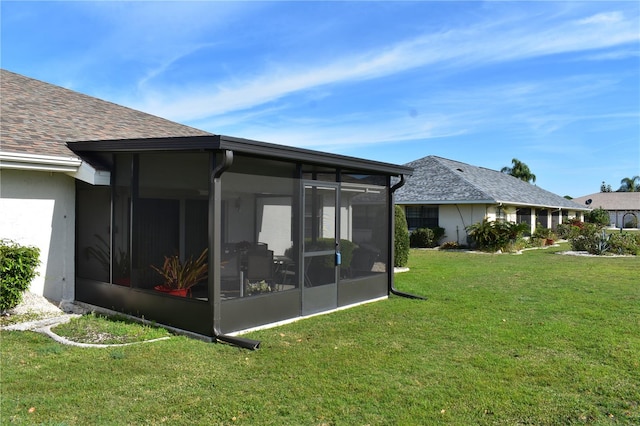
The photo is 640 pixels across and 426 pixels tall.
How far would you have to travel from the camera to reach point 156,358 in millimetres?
5332

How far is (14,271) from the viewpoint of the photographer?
698 centimetres

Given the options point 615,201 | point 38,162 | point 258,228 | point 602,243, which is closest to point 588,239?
point 602,243

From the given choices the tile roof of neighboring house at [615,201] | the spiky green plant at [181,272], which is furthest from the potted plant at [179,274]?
the tile roof of neighboring house at [615,201]

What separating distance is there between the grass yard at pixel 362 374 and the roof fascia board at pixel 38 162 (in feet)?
8.64

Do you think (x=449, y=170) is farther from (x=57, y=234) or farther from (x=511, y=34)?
(x=57, y=234)

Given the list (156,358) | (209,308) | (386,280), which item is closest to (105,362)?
(156,358)

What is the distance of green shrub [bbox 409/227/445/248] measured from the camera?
947 inches

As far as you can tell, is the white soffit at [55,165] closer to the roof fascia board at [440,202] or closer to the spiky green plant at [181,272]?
the spiky green plant at [181,272]

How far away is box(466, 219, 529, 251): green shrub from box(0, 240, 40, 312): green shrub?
62.3 feet

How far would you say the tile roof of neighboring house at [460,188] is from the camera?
24062 mm

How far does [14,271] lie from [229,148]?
4083 mm

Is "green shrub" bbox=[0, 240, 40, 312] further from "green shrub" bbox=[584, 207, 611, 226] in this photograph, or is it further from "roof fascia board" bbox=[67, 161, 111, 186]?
"green shrub" bbox=[584, 207, 611, 226]

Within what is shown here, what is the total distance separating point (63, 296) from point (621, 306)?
10284 millimetres

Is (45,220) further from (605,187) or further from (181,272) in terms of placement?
(605,187)
